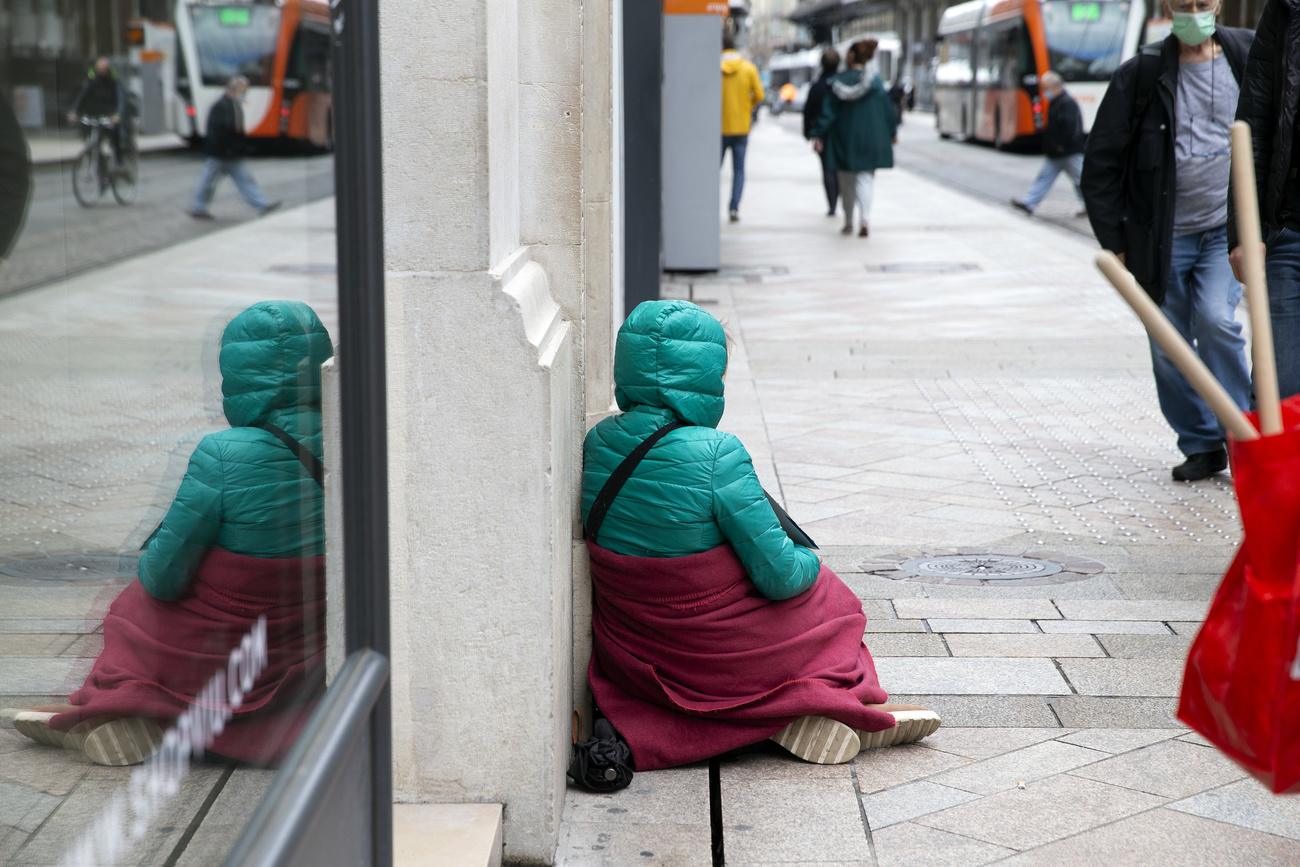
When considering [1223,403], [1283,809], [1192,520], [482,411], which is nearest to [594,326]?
[482,411]

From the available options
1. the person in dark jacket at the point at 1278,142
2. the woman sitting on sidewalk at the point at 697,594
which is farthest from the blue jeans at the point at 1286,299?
the woman sitting on sidewalk at the point at 697,594

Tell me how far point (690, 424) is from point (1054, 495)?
3092mm

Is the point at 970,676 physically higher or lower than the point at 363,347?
lower

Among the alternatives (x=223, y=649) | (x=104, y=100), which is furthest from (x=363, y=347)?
(x=104, y=100)

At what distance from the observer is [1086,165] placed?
5535 millimetres

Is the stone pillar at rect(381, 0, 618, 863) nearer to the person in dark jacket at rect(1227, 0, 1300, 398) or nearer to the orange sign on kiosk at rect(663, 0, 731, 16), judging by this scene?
the person in dark jacket at rect(1227, 0, 1300, 398)

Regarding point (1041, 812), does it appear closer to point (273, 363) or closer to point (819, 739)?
point (819, 739)

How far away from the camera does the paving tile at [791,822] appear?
2783mm

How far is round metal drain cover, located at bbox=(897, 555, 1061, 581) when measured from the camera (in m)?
4.66

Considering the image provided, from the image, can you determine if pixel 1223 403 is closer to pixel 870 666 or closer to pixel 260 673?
pixel 260 673

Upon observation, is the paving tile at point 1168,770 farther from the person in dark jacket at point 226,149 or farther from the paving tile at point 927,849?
the person in dark jacket at point 226,149

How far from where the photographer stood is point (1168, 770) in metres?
3.14

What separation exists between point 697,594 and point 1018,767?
2.73 feet

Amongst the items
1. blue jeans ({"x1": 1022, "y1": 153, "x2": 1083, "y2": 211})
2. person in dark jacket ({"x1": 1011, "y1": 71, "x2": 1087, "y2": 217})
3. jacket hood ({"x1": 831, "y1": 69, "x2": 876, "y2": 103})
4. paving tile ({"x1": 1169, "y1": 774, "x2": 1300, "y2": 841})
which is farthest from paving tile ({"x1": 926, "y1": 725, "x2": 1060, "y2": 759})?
blue jeans ({"x1": 1022, "y1": 153, "x2": 1083, "y2": 211})
